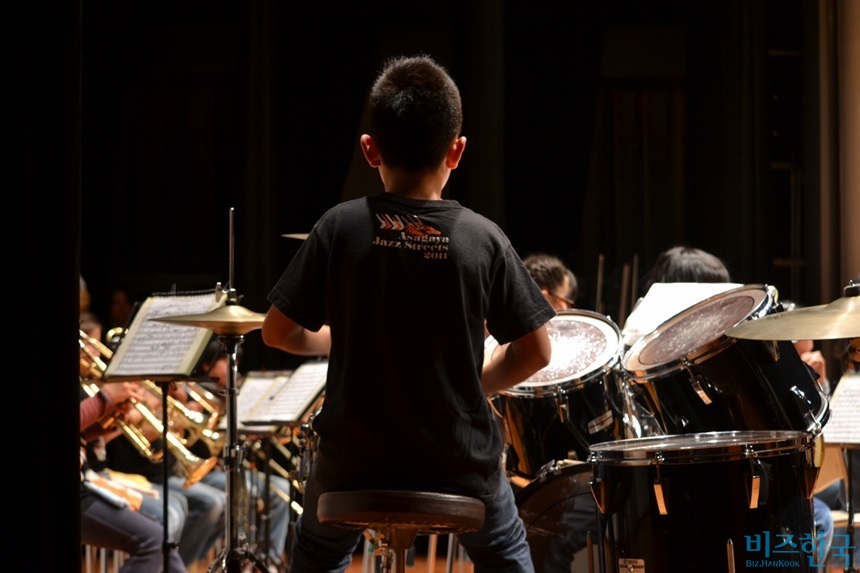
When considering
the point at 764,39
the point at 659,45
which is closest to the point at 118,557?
the point at 764,39

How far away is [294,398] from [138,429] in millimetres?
707

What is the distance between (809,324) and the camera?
8.48 feet

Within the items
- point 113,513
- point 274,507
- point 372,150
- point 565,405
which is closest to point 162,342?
point 113,513

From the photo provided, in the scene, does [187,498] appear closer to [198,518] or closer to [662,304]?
[198,518]

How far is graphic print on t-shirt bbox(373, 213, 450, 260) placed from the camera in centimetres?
208

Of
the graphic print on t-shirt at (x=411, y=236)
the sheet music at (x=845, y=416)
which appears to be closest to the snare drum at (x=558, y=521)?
the sheet music at (x=845, y=416)

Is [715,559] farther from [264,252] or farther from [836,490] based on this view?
[264,252]

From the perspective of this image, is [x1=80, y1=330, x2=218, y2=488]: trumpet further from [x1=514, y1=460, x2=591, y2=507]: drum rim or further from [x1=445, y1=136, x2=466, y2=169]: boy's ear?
[x1=445, y1=136, x2=466, y2=169]: boy's ear

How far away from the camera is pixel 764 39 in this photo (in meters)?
7.29

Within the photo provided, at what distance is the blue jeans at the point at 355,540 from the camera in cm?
222

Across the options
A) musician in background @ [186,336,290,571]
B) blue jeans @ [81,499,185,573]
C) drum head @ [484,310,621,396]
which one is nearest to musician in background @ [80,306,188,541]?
blue jeans @ [81,499,185,573]

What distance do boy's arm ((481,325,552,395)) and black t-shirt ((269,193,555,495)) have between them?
0.13ft

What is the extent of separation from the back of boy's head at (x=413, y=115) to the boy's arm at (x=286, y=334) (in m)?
0.35

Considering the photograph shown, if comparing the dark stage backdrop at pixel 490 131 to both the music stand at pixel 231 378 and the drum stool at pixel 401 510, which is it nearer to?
the music stand at pixel 231 378
